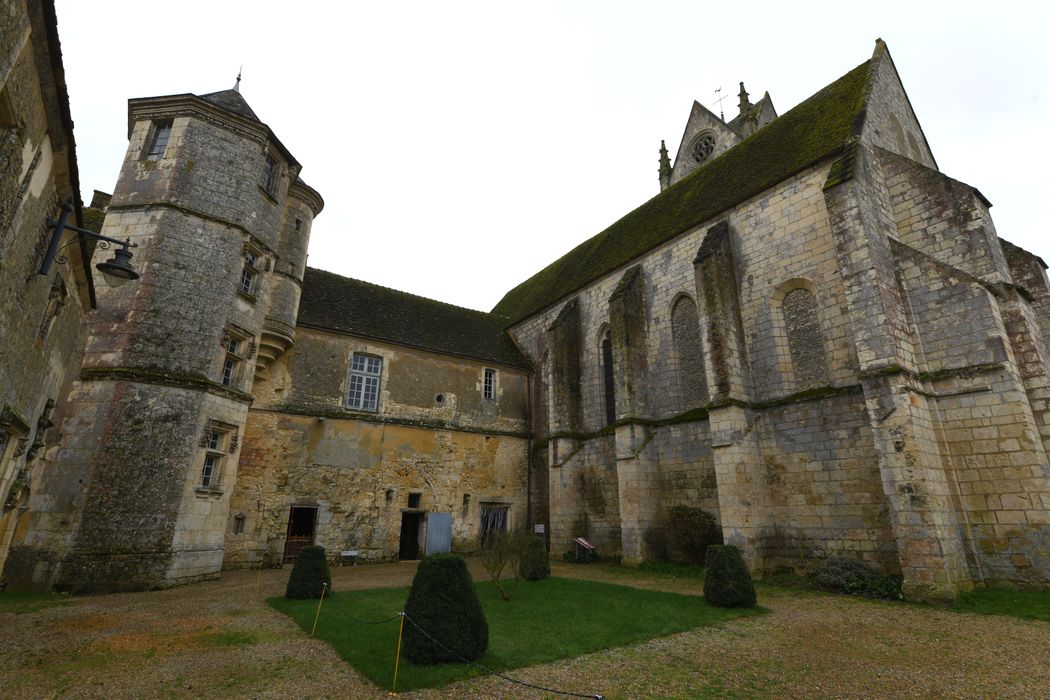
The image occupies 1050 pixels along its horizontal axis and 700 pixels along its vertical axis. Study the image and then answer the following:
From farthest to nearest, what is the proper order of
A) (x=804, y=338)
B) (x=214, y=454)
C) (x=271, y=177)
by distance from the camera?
(x=271, y=177) → (x=804, y=338) → (x=214, y=454)

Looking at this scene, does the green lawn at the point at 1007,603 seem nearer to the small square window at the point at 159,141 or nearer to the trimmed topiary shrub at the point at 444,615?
the trimmed topiary shrub at the point at 444,615

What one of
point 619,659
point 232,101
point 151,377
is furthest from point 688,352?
point 232,101

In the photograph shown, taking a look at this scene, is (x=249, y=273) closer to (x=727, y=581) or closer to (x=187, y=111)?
(x=187, y=111)

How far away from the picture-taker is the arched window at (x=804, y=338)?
40.0ft

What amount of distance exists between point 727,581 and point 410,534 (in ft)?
39.5

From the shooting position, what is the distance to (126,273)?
5.97m

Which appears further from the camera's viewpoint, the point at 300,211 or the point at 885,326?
the point at 300,211

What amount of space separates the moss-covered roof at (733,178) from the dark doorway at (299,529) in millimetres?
12181

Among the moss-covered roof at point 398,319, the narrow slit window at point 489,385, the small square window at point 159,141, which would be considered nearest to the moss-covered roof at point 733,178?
the moss-covered roof at point 398,319

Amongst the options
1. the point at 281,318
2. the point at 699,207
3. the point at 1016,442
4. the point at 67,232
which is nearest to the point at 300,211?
the point at 281,318

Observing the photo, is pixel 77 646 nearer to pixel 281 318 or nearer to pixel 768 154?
pixel 281 318

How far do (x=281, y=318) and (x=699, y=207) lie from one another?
1373cm

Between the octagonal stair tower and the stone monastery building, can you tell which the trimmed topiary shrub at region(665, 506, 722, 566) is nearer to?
the stone monastery building

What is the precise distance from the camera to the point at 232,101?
14.6 m
